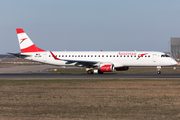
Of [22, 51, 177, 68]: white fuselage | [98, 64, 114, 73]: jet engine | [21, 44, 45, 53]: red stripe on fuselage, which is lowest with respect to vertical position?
[98, 64, 114, 73]: jet engine

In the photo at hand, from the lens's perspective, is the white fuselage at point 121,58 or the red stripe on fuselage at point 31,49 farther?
the red stripe on fuselage at point 31,49

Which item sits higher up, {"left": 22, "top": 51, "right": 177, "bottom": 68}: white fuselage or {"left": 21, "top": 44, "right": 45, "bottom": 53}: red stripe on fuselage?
{"left": 21, "top": 44, "right": 45, "bottom": 53}: red stripe on fuselage

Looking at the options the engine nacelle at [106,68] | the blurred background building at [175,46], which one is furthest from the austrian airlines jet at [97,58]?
the blurred background building at [175,46]

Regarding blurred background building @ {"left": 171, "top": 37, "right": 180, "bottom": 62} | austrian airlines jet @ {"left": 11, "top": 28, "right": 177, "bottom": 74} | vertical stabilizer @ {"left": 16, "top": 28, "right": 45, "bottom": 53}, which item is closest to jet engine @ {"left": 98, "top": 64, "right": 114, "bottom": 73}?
austrian airlines jet @ {"left": 11, "top": 28, "right": 177, "bottom": 74}

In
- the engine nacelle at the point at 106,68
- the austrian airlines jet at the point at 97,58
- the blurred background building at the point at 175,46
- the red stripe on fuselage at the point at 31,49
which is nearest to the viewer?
the engine nacelle at the point at 106,68

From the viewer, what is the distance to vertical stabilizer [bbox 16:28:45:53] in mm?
47188

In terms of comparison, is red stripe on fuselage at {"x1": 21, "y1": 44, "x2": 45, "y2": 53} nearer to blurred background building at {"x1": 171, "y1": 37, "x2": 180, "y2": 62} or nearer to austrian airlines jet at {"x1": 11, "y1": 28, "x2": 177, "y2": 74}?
austrian airlines jet at {"x1": 11, "y1": 28, "x2": 177, "y2": 74}

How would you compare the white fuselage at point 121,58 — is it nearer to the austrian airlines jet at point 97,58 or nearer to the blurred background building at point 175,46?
the austrian airlines jet at point 97,58

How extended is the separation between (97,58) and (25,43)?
44.4ft

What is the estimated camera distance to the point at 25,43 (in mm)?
47344

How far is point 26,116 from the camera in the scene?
11.7 m

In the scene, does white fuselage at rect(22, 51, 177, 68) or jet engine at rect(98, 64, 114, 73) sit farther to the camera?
white fuselage at rect(22, 51, 177, 68)

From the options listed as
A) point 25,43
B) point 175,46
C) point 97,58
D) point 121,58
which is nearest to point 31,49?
point 25,43

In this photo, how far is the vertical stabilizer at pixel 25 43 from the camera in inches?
1858
